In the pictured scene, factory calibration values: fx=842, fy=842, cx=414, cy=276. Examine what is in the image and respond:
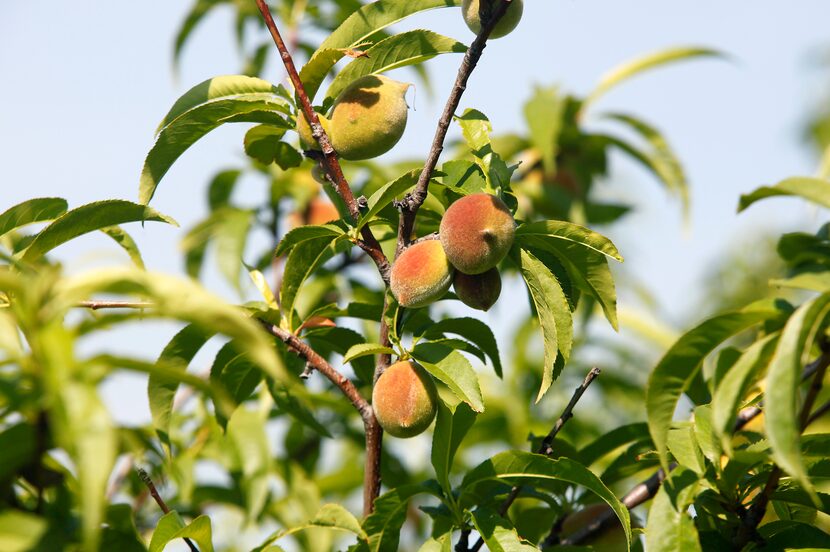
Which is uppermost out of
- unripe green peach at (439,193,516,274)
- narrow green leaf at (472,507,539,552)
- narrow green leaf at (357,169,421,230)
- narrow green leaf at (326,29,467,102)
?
narrow green leaf at (326,29,467,102)

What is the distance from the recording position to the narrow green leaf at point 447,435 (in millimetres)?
1384

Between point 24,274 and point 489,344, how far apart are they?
81cm

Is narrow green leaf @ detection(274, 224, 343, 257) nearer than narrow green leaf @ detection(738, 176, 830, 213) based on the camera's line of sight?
No

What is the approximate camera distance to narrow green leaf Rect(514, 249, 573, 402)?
1.30 m

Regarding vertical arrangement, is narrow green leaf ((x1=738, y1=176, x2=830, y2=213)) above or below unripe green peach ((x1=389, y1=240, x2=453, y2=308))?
above

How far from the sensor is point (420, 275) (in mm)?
1298

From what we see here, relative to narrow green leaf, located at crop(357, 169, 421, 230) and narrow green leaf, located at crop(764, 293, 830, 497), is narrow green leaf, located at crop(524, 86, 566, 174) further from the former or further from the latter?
narrow green leaf, located at crop(764, 293, 830, 497)

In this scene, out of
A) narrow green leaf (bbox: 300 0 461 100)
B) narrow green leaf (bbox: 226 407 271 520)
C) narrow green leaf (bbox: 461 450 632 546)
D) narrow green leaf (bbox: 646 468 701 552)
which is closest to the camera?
narrow green leaf (bbox: 646 468 701 552)

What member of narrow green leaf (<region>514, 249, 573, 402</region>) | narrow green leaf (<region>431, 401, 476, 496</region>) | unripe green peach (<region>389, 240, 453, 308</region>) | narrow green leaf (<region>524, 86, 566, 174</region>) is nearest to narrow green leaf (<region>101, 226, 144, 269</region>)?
unripe green peach (<region>389, 240, 453, 308</region>)

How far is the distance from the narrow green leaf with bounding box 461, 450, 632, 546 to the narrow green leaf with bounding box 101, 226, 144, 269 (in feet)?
2.42

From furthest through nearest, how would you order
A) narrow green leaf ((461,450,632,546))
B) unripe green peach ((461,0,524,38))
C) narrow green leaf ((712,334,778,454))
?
unripe green peach ((461,0,524,38)) < narrow green leaf ((461,450,632,546)) < narrow green leaf ((712,334,778,454))

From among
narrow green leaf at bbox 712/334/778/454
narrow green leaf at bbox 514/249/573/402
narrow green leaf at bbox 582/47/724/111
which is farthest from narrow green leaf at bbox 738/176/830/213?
narrow green leaf at bbox 582/47/724/111

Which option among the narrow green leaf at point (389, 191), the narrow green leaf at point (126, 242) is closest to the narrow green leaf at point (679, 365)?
the narrow green leaf at point (389, 191)

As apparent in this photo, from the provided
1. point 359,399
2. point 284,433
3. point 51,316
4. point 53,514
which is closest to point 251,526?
point 284,433
